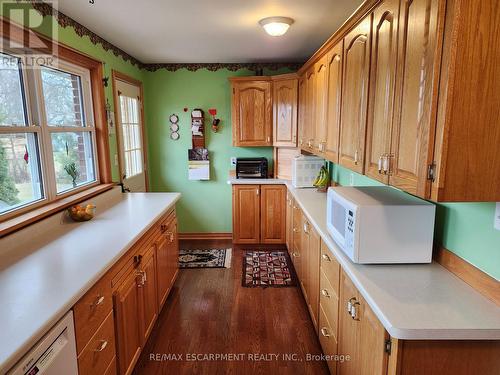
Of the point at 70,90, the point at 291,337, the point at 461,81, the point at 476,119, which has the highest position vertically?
the point at 70,90

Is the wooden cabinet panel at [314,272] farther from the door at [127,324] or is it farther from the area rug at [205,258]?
the area rug at [205,258]

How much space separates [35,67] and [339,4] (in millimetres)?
2119


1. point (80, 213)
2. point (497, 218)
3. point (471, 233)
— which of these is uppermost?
point (497, 218)

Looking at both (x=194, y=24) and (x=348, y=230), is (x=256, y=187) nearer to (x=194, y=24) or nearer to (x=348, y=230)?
(x=194, y=24)

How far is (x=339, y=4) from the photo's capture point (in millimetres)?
2352

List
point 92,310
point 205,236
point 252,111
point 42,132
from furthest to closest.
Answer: point 205,236
point 252,111
point 42,132
point 92,310

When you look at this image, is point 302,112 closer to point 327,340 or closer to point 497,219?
point 327,340

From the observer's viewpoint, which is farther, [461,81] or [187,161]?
[187,161]

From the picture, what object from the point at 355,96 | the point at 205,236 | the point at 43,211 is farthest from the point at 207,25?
the point at 205,236

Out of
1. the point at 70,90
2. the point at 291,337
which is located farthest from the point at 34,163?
the point at 291,337

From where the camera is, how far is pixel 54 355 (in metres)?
1.23

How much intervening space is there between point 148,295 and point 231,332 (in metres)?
0.72

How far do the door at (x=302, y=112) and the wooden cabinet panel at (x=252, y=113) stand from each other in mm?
482

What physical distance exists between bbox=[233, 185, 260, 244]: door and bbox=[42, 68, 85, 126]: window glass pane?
1.99 metres
